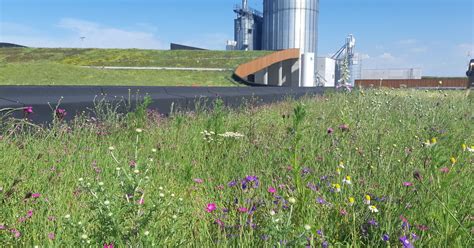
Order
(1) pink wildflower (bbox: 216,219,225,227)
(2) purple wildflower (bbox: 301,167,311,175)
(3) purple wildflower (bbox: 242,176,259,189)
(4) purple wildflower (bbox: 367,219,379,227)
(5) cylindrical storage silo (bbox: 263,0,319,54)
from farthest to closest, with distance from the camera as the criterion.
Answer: (5) cylindrical storage silo (bbox: 263,0,319,54) → (2) purple wildflower (bbox: 301,167,311,175) → (3) purple wildflower (bbox: 242,176,259,189) → (1) pink wildflower (bbox: 216,219,225,227) → (4) purple wildflower (bbox: 367,219,379,227)

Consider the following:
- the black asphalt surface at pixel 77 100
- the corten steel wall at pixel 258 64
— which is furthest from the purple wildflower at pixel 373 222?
the corten steel wall at pixel 258 64

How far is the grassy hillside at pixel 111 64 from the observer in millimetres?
22312

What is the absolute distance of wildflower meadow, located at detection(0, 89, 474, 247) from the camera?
80.3 inches

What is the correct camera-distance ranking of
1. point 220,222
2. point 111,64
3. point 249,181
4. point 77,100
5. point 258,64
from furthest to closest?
point 258,64
point 111,64
point 77,100
point 249,181
point 220,222

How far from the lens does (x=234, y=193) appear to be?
3.11 meters

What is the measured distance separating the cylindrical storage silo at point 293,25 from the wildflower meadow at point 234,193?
250 feet

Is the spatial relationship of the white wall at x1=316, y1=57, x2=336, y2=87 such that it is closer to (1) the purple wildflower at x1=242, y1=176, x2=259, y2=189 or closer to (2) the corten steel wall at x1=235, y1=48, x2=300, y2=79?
(2) the corten steel wall at x1=235, y1=48, x2=300, y2=79

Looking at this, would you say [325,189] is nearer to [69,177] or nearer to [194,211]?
[194,211]

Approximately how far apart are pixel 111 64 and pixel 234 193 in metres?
38.4

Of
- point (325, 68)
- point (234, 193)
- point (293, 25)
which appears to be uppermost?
point (293, 25)

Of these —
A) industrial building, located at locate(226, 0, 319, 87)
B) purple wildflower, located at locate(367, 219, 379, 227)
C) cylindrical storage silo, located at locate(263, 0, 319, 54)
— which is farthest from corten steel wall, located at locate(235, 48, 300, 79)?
purple wildflower, located at locate(367, 219, 379, 227)

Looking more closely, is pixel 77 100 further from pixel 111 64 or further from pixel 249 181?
pixel 111 64

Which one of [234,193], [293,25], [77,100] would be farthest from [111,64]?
[293,25]

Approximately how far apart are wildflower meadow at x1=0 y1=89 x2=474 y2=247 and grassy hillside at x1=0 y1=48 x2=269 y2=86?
18612 mm
